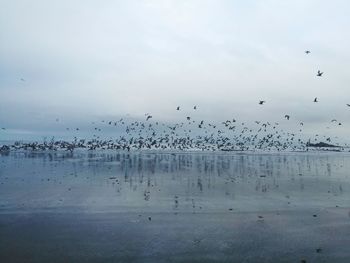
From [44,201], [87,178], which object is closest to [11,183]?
[87,178]

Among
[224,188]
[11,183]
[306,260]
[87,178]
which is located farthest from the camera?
[87,178]

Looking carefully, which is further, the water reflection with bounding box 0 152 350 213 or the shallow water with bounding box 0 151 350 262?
the water reflection with bounding box 0 152 350 213

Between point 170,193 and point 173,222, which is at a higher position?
point 170,193

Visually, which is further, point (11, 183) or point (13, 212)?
point (11, 183)

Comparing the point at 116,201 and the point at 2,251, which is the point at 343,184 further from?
the point at 2,251

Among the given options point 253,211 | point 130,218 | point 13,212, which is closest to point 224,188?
point 253,211

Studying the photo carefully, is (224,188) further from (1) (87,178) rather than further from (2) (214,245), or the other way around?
(2) (214,245)

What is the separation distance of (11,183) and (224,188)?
19457mm

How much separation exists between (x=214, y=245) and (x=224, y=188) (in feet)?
60.9

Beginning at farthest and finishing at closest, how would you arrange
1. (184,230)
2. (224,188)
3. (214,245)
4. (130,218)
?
(224,188) < (130,218) < (184,230) < (214,245)

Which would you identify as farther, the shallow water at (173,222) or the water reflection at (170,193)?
the water reflection at (170,193)

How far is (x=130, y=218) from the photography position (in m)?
24.1

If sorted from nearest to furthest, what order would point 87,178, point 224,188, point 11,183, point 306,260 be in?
point 306,260
point 224,188
point 11,183
point 87,178

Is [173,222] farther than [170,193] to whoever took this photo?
No
